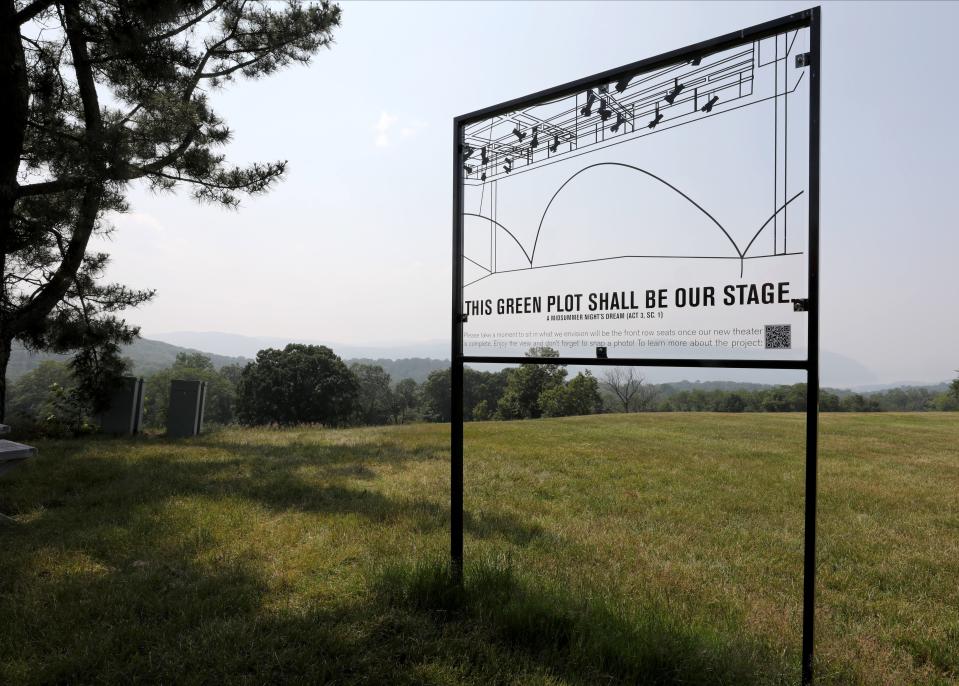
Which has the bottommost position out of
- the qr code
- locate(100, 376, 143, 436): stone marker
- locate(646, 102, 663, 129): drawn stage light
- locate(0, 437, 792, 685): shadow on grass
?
locate(0, 437, 792, 685): shadow on grass

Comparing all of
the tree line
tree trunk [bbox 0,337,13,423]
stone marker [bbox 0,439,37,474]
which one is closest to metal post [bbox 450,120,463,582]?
stone marker [bbox 0,439,37,474]

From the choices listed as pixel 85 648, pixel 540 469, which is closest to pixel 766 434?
pixel 540 469

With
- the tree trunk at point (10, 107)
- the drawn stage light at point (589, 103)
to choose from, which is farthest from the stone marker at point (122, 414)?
the drawn stage light at point (589, 103)

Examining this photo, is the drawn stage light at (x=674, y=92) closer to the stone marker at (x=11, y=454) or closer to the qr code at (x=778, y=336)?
the qr code at (x=778, y=336)

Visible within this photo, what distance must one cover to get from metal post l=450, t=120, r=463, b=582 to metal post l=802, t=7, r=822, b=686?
186 centimetres

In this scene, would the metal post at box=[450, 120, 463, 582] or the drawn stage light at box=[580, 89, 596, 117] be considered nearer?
the drawn stage light at box=[580, 89, 596, 117]

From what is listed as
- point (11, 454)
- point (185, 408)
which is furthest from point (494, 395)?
point (11, 454)

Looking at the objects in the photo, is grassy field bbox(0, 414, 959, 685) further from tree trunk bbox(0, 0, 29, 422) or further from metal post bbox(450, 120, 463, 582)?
tree trunk bbox(0, 0, 29, 422)

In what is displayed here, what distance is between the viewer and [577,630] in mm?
2660

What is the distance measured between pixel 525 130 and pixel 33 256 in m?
9.03

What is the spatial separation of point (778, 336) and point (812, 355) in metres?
0.15

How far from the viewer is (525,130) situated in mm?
3553

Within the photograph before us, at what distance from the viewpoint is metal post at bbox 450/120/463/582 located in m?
Answer: 3.49

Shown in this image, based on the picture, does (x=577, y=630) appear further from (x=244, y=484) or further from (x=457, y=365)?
(x=244, y=484)
